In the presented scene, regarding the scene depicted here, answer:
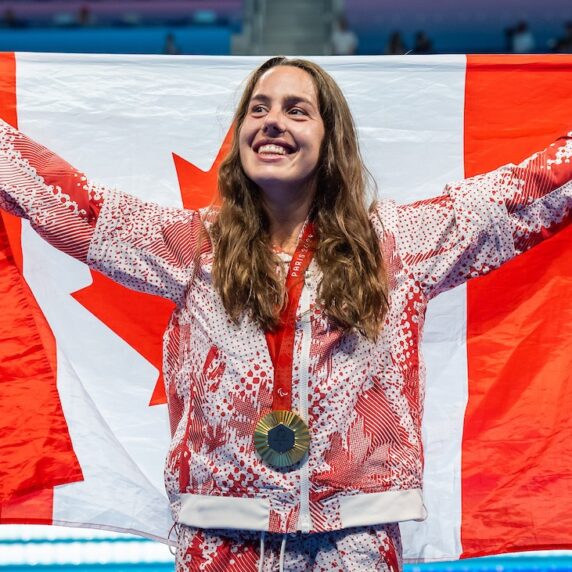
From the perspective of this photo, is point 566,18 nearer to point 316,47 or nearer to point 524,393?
point 316,47

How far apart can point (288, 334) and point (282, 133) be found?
39 centimetres

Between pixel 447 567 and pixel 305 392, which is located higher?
pixel 305 392

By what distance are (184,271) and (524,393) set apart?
91 centimetres

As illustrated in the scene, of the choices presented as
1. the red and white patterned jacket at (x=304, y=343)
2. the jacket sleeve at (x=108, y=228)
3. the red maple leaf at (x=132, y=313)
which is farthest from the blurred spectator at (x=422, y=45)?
the jacket sleeve at (x=108, y=228)

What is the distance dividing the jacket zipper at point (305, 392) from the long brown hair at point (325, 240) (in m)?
0.03

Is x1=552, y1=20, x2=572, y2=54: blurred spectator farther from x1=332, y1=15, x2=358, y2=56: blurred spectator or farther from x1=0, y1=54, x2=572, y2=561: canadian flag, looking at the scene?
x1=0, y1=54, x2=572, y2=561: canadian flag

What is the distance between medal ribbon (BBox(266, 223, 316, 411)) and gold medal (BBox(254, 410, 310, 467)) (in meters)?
0.02

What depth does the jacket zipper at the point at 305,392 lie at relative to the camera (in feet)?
5.21

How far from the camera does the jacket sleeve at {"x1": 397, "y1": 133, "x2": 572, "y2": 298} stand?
1.77 meters

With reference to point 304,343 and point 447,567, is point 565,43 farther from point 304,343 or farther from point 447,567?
point 304,343

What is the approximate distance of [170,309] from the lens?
2293mm

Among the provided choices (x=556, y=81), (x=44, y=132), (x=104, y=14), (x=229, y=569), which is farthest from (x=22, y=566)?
(x=104, y=14)

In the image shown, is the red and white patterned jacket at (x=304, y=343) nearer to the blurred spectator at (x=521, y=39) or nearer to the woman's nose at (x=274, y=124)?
the woman's nose at (x=274, y=124)

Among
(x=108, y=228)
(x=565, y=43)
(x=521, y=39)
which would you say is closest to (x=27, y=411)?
(x=108, y=228)
